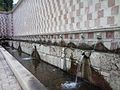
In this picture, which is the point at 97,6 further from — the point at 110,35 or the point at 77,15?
the point at 77,15

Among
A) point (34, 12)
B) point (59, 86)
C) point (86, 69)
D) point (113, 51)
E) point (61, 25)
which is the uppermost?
point (34, 12)

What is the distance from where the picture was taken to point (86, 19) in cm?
366

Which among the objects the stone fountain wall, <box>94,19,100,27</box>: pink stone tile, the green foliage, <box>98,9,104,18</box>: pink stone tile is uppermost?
the green foliage

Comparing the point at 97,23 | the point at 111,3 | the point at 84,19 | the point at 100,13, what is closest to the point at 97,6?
the point at 100,13

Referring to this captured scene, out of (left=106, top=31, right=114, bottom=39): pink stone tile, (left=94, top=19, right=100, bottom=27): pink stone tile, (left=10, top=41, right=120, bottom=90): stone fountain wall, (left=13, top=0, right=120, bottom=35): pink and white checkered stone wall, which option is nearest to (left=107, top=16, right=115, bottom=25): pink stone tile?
(left=13, top=0, right=120, bottom=35): pink and white checkered stone wall

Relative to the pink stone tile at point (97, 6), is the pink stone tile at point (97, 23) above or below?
below

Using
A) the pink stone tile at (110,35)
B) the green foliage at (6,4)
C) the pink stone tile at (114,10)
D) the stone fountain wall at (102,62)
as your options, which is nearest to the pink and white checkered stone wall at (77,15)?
the pink stone tile at (114,10)

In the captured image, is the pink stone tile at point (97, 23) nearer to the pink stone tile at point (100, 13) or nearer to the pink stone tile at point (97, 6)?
the pink stone tile at point (100, 13)

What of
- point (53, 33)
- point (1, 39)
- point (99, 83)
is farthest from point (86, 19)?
point (1, 39)

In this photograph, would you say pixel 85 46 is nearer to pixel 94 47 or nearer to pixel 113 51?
pixel 94 47

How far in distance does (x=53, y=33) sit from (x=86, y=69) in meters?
2.37

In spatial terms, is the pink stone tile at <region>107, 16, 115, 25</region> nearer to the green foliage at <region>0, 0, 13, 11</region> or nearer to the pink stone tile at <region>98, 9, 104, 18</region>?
the pink stone tile at <region>98, 9, 104, 18</region>

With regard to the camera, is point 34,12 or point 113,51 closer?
point 113,51

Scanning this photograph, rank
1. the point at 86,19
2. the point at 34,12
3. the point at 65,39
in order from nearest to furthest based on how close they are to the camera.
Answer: the point at 86,19 → the point at 65,39 → the point at 34,12
